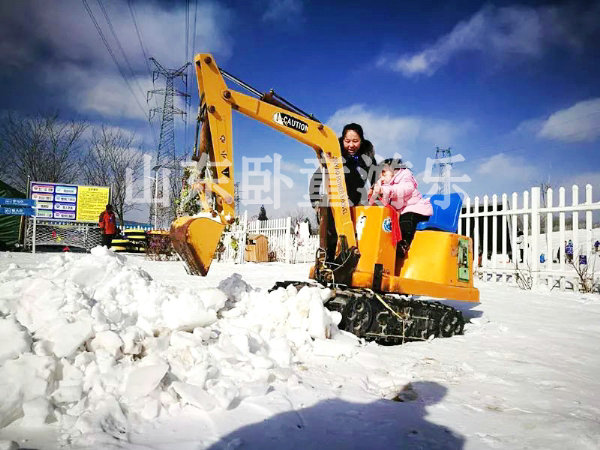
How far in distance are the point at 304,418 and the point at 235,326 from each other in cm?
135

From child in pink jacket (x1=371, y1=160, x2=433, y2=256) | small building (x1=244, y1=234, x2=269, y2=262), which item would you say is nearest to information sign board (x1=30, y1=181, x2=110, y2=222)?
small building (x1=244, y1=234, x2=269, y2=262)

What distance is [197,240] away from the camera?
3.14 meters

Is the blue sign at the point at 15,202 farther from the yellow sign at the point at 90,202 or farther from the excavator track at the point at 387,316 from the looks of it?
the excavator track at the point at 387,316

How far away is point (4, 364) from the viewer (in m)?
1.92

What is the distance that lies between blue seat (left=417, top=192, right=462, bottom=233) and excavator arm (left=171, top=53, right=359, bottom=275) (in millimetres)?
1316

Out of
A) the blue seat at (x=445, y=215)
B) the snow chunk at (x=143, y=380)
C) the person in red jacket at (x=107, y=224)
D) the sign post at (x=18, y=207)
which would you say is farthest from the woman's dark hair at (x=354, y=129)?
the sign post at (x=18, y=207)

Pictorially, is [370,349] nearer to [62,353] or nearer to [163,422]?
[163,422]

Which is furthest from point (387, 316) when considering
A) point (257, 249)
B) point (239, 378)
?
point (257, 249)

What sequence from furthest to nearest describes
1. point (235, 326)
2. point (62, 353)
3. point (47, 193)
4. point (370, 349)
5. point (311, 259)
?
point (311, 259)
point (47, 193)
point (370, 349)
point (235, 326)
point (62, 353)

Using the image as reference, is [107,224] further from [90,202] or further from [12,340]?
[12,340]

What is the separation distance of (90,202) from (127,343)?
1764cm

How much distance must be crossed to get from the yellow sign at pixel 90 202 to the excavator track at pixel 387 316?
54.0ft

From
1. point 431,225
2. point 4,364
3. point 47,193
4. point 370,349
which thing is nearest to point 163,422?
point 4,364

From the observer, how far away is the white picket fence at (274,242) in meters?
15.8
